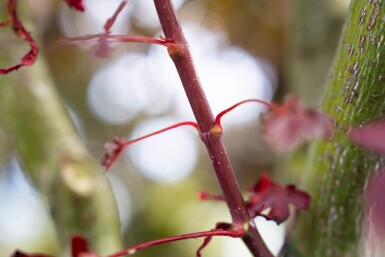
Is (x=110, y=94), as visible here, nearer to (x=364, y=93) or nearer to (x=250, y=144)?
(x=250, y=144)

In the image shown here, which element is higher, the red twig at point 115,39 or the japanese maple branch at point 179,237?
the red twig at point 115,39

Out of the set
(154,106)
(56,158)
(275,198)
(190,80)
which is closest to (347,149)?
(275,198)

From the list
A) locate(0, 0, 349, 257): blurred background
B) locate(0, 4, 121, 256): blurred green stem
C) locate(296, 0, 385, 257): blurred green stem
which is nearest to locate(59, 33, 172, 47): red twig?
locate(296, 0, 385, 257): blurred green stem

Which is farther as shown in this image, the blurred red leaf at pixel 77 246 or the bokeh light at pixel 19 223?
the bokeh light at pixel 19 223

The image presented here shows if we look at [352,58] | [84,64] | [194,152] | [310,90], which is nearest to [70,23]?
[84,64]

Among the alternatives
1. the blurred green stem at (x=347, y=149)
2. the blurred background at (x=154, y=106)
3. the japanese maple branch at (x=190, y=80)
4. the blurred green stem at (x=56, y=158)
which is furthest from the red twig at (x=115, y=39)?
the blurred background at (x=154, y=106)

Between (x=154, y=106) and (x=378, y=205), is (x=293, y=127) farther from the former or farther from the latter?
(x=154, y=106)

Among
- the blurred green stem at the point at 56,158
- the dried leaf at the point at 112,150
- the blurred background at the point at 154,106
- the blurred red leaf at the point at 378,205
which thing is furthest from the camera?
the blurred background at the point at 154,106

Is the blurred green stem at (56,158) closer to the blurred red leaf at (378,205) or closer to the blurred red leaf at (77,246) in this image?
the blurred red leaf at (77,246)
